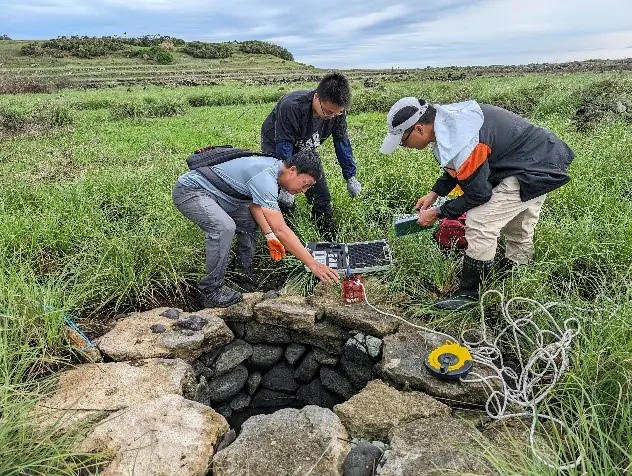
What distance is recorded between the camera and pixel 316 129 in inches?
161

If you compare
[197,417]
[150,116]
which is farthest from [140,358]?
[150,116]

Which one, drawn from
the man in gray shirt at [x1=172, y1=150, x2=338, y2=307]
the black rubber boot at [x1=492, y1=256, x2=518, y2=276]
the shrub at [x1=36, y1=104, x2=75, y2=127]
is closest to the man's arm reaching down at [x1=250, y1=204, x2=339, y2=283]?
the man in gray shirt at [x1=172, y1=150, x2=338, y2=307]

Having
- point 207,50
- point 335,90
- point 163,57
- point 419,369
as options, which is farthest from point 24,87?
point 207,50

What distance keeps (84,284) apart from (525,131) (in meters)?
3.06

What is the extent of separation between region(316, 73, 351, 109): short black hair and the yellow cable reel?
1867 millimetres

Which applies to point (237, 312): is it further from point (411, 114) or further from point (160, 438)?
point (411, 114)

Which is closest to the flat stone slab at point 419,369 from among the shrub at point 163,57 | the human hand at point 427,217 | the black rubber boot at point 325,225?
the human hand at point 427,217

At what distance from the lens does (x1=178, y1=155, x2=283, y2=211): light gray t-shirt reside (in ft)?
10.5

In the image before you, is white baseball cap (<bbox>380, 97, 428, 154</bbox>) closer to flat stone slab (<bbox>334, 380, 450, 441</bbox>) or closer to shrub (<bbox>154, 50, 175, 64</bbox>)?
flat stone slab (<bbox>334, 380, 450, 441</bbox>)

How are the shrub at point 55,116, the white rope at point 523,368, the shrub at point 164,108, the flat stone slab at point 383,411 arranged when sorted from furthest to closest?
the shrub at point 164,108, the shrub at point 55,116, the flat stone slab at point 383,411, the white rope at point 523,368

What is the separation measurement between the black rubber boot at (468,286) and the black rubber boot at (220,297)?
4.63 ft

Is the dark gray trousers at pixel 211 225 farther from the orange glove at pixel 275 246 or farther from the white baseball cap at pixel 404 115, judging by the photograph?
the white baseball cap at pixel 404 115

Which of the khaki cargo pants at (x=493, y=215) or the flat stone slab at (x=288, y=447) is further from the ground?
the khaki cargo pants at (x=493, y=215)

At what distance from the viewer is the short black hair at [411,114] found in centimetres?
296
